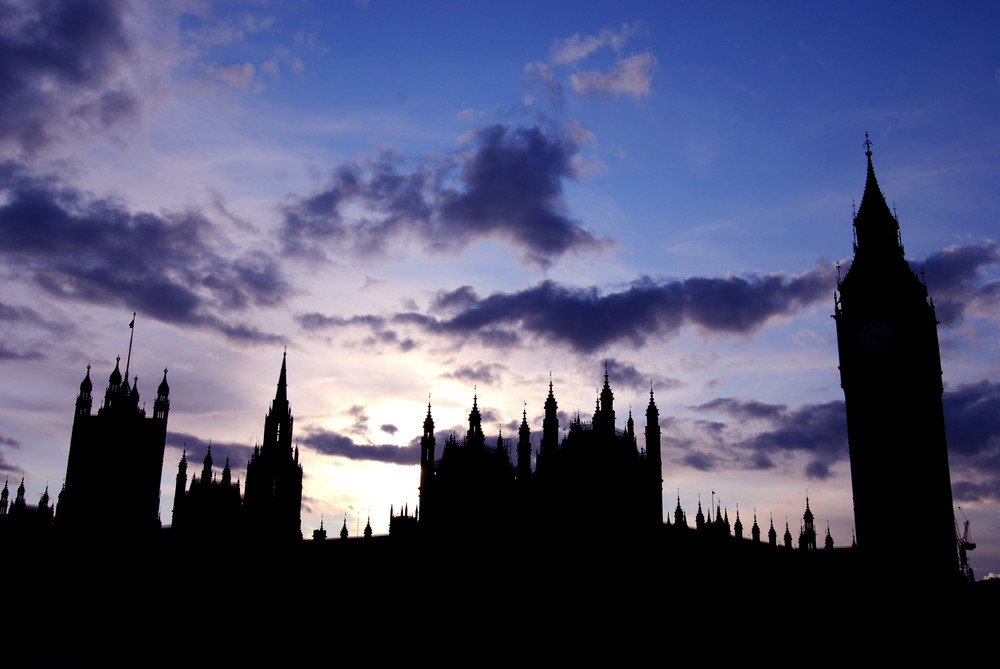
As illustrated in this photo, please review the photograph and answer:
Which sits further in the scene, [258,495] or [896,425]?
[258,495]

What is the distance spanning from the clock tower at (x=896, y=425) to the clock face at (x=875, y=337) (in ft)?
0.31

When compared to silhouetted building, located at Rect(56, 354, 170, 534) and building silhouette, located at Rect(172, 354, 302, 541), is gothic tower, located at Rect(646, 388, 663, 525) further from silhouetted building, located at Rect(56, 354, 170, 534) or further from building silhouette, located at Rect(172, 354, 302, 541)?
silhouetted building, located at Rect(56, 354, 170, 534)

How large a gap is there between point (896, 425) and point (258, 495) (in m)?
76.2

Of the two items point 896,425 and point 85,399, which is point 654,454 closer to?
point 896,425

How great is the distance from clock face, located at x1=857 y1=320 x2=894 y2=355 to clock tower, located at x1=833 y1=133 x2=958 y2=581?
0.31 feet

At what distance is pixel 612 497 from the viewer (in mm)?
81438

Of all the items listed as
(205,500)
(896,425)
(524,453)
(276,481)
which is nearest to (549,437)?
(524,453)

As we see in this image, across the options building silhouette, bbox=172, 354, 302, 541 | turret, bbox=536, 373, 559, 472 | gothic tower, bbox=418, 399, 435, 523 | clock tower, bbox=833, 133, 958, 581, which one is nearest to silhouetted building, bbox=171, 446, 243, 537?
building silhouette, bbox=172, 354, 302, 541

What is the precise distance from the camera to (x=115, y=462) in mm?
127125

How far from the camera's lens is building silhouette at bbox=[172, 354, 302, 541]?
109188mm

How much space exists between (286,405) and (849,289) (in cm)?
7242

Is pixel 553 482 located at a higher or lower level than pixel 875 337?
lower

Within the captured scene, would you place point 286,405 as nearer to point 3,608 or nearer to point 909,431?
point 3,608

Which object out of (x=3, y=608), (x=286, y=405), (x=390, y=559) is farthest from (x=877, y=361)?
(x=3, y=608)
